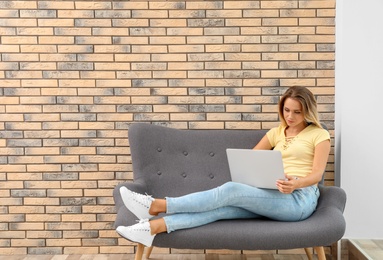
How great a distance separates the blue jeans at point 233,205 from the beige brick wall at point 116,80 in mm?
940

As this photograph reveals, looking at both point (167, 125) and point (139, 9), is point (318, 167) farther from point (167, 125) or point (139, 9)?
point (139, 9)

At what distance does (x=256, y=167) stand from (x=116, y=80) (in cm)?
141

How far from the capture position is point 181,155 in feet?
11.3

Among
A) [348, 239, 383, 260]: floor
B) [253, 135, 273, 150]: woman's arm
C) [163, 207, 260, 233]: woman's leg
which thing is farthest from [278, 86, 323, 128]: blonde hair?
[348, 239, 383, 260]: floor

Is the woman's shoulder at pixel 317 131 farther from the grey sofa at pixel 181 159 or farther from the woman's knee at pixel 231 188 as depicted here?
the woman's knee at pixel 231 188

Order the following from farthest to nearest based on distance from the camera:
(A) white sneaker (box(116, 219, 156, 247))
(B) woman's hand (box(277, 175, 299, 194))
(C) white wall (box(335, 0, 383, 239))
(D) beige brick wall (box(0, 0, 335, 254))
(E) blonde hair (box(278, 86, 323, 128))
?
(D) beige brick wall (box(0, 0, 335, 254))
(C) white wall (box(335, 0, 383, 239))
(E) blonde hair (box(278, 86, 323, 128))
(B) woman's hand (box(277, 175, 299, 194))
(A) white sneaker (box(116, 219, 156, 247))

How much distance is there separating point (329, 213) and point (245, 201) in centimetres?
47

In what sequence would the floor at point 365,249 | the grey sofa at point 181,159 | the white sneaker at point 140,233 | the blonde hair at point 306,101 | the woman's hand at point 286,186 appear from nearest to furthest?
the white sneaker at point 140,233 → the woman's hand at point 286,186 → the blonde hair at point 306,101 → the floor at point 365,249 → the grey sofa at point 181,159

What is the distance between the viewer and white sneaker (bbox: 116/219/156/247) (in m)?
2.69

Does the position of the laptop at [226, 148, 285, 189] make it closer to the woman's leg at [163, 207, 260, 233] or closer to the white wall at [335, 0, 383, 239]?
the woman's leg at [163, 207, 260, 233]

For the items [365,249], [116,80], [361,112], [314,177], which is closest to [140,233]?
[314,177]

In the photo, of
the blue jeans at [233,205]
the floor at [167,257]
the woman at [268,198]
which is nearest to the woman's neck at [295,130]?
the woman at [268,198]

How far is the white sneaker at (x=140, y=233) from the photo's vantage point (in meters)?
2.69

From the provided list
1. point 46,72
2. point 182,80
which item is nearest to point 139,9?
point 182,80
